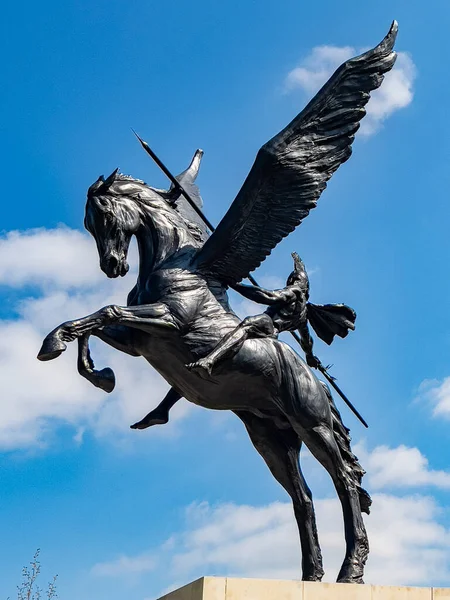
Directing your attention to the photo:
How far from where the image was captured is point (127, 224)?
7.27m

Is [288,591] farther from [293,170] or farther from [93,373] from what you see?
[293,170]

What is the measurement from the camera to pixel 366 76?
732 cm

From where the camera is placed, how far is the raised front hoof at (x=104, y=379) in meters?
7.06

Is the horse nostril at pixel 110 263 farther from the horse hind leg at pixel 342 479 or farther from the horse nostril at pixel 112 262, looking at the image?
the horse hind leg at pixel 342 479

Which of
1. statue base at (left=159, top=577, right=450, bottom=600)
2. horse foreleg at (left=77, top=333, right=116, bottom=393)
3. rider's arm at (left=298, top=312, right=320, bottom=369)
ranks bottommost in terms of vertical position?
statue base at (left=159, top=577, right=450, bottom=600)

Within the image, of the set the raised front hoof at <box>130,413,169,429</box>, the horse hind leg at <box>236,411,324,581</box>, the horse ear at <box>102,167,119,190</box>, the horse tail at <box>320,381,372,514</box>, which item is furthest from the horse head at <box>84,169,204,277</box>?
the horse tail at <box>320,381,372,514</box>

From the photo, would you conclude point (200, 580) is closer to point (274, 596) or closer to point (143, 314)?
point (274, 596)

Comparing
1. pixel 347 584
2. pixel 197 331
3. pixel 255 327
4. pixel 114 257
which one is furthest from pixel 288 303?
pixel 347 584

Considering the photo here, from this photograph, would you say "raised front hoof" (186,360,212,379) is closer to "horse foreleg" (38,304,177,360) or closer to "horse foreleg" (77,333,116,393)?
"horse foreleg" (38,304,177,360)

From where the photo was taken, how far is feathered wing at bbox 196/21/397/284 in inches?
283

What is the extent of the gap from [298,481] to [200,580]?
1.82 m

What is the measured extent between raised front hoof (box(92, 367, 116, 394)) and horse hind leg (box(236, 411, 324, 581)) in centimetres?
124

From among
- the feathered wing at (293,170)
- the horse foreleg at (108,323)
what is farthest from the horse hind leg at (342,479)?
the horse foreleg at (108,323)

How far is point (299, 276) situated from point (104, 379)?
76.0 inches
